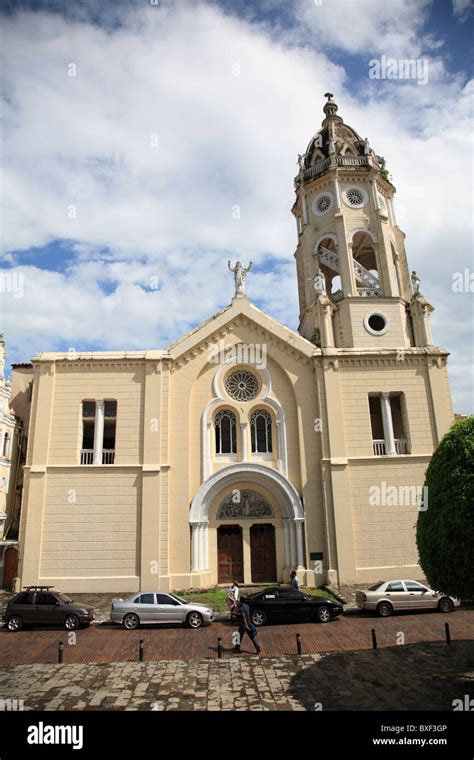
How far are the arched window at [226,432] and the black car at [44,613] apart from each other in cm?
1054

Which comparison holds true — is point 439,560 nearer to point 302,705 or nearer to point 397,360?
point 302,705

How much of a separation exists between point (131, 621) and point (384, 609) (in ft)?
31.1

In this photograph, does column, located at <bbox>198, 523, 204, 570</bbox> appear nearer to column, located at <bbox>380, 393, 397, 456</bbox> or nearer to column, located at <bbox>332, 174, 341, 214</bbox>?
column, located at <bbox>380, 393, 397, 456</bbox>

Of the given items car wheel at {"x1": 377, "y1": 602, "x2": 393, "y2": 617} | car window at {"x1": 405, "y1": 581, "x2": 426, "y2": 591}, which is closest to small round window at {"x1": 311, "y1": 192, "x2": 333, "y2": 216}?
car window at {"x1": 405, "y1": 581, "x2": 426, "y2": 591}

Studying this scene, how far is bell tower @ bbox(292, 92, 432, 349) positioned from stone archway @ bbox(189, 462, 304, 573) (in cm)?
777

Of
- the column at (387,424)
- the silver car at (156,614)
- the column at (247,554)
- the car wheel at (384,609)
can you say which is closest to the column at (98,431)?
the column at (247,554)

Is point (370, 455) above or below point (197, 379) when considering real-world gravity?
below

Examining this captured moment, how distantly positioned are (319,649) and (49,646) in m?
8.25

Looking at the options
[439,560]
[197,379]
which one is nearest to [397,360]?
[197,379]

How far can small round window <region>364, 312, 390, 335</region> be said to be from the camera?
28.6 meters

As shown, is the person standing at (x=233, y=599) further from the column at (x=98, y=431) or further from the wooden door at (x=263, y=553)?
the column at (x=98, y=431)

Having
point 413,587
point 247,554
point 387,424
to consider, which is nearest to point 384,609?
point 413,587

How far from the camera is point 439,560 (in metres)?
12.1
